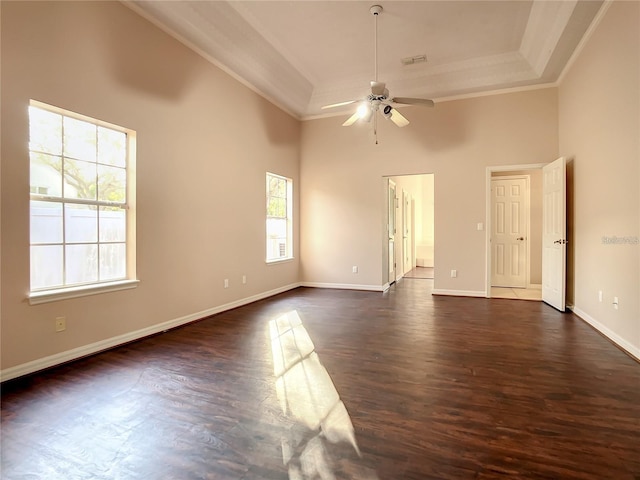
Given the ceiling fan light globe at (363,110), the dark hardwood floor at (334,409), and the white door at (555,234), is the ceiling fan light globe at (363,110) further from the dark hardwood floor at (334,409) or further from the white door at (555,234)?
the white door at (555,234)

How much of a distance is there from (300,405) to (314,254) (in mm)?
4735

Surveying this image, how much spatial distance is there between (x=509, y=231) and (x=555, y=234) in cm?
194

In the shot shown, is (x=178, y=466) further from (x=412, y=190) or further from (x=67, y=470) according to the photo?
(x=412, y=190)

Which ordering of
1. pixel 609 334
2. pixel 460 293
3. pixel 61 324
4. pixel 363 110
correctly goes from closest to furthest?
pixel 61 324 < pixel 609 334 < pixel 363 110 < pixel 460 293

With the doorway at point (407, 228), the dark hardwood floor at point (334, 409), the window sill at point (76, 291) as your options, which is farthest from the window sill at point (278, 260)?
the window sill at point (76, 291)

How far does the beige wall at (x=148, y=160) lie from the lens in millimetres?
2564

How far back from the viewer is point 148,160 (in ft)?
11.9

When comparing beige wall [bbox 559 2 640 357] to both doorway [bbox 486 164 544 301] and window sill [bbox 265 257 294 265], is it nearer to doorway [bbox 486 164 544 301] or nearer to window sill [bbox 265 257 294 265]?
doorway [bbox 486 164 544 301]

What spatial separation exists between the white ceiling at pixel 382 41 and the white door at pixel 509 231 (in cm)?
204

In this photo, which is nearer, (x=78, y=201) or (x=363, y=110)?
(x=78, y=201)

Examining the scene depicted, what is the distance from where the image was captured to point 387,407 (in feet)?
7.04

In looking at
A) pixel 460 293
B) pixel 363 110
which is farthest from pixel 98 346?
pixel 460 293

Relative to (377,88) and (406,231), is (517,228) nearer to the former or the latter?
(406,231)

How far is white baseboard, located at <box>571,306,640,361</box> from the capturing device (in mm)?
2996
